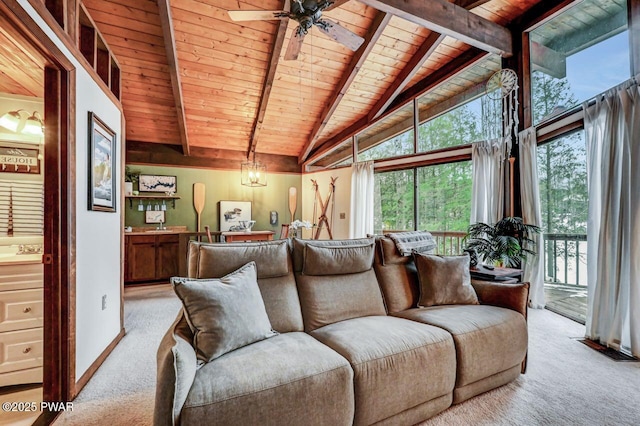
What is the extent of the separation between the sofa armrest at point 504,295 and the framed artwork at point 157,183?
226 inches

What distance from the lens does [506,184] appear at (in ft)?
13.4

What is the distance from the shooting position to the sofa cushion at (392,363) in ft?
4.97

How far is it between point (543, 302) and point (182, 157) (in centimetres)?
670

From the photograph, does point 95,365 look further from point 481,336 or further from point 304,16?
point 304,16

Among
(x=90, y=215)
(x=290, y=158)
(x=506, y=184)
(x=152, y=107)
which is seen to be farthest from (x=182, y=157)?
(x=506, y=184)

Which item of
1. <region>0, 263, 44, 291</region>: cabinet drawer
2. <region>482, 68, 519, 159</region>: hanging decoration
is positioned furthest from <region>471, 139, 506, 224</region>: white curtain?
<region>0, 263, 44, 291</region>: cabinet drawer

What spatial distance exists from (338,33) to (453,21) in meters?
1.69

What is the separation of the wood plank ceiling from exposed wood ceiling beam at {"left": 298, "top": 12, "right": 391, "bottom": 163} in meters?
0.02

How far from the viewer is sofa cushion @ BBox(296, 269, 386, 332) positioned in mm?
2057

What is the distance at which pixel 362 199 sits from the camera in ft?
19.3


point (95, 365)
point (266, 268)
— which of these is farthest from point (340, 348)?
point (95, 365)

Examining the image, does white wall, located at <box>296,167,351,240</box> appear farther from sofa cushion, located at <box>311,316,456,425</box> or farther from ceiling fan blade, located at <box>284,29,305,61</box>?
sofa cushion, located at <box>311,316,456,425</box>

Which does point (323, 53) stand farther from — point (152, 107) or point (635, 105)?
point (635, 105)

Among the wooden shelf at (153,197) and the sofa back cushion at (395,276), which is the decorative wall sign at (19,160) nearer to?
the wooden shelf at (153,197)
